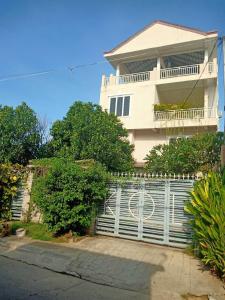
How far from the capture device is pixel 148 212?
781cm

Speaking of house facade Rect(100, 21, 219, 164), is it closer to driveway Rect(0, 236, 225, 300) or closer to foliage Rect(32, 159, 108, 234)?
foliage Rect(32, 159, 108, 234)

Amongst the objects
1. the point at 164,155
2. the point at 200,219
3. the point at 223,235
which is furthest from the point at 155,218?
the point at 164,155

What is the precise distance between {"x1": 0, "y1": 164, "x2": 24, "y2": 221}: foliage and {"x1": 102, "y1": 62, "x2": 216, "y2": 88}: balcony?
10030 millimetres

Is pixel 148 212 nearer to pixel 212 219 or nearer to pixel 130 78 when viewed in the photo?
pixel 212 219

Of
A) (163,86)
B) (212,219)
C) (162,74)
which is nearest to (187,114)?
(163,86)

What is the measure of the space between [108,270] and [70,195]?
2730mm

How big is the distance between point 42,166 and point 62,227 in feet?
9.37

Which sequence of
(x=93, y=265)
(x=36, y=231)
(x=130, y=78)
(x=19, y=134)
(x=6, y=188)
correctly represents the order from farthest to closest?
(x=130, y=78), (x=19, y=134), (x=6, y=188), (x=36, y=231), (x=93, y=265)

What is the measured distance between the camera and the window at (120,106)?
16.4 metres

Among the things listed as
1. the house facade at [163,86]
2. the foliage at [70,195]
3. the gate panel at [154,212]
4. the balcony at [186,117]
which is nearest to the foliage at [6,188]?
the foliage at [70,195]

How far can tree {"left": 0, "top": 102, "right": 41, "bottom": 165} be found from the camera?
1250 cm

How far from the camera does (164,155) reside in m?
10.8

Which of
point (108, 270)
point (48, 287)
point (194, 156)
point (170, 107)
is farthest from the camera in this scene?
point (170, 107)

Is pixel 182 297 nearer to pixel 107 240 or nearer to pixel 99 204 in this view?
pixel 107 240
